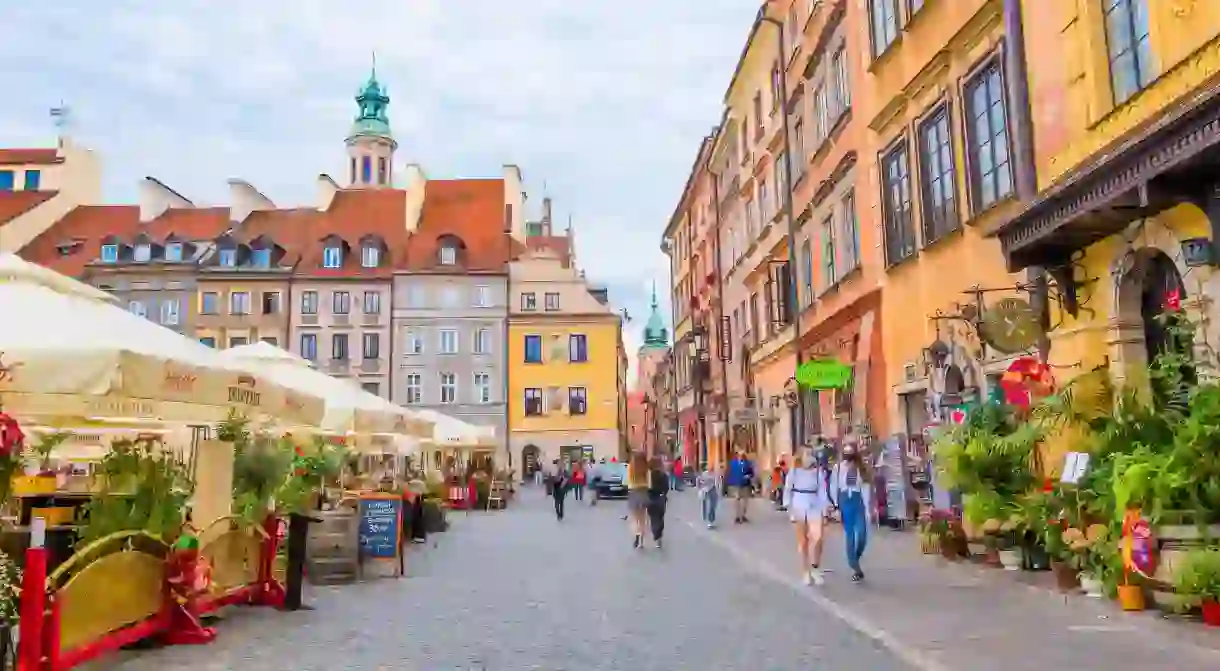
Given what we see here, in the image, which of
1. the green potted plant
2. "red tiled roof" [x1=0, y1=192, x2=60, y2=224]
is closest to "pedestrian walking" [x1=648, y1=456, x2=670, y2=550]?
the green potted plant

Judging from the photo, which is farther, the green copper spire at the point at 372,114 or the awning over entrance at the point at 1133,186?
the green copper spire at the point at 372,114

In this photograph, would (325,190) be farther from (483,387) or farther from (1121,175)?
(1121,175)

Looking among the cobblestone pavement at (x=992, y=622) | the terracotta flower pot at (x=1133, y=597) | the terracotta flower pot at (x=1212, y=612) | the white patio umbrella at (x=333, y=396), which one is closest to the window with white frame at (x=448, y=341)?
the white patio umbrella at (x=333, y=396)

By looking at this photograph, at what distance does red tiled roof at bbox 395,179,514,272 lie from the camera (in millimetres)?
63844

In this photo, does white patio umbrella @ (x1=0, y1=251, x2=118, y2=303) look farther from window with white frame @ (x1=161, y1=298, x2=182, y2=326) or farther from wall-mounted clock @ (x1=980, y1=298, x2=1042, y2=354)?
window with white frame @ (x1=161, y1=298, x2=182, y2=326)

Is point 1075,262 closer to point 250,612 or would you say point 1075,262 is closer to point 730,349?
point 250,612

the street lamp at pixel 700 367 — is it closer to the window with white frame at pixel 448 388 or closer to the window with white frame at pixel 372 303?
the window with white frame at pixel 448 388

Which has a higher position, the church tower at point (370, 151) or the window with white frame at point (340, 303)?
the church tower at point (370, 151)

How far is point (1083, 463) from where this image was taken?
10.9 meters

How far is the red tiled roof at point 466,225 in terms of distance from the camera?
6384 centimetres

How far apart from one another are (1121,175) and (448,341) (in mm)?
54781

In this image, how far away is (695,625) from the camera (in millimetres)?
9930

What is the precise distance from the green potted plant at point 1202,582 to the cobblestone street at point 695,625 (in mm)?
293

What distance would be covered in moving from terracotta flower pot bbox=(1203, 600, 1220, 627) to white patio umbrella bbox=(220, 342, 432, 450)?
503 inches
